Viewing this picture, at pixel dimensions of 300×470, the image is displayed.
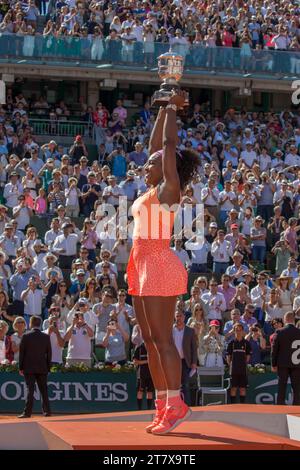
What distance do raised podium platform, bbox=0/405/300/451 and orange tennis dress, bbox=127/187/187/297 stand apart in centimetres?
102

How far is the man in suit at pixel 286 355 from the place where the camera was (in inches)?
639

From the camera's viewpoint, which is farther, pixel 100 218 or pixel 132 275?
pixel 100 218

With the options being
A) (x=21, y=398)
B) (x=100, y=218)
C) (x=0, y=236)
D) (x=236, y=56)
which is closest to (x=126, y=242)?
(x=100, y=218)

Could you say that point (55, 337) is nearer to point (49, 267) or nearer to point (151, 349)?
point (49, 267)

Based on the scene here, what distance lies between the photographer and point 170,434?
858cm

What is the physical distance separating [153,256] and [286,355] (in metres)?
7.68

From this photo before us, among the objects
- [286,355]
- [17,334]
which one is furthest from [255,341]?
[17,334]

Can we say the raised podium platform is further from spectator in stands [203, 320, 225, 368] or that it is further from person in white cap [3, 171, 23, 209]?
person in white cap [3, 171, 23, 209]

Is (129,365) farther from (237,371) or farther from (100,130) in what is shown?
(100,130)

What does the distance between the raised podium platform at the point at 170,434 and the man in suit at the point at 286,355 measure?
5749mm

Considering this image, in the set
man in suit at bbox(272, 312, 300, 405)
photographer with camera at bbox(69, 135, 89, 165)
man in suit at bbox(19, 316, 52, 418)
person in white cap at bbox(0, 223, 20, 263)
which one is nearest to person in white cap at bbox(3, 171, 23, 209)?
person in white cap at bbox(0, 223, 20, 263)

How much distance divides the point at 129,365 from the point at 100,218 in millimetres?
3545

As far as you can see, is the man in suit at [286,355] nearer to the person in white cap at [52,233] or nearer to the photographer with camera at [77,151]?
the person in white cap at [52,233]

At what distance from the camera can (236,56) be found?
96.5ft
